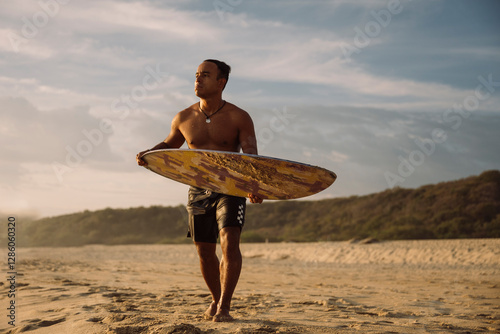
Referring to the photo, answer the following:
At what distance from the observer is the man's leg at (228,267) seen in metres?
3.27

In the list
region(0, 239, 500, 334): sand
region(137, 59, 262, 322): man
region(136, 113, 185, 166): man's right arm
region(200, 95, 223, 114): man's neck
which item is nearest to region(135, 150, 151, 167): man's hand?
region(137, 59, 262, 322): man

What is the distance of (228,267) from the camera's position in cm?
330

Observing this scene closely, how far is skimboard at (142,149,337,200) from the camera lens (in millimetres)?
3184

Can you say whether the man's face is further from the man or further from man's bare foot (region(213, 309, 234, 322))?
man's bare foot (region(213, 309, 234, 322))

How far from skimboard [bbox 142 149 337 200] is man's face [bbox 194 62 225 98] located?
20.7 inches

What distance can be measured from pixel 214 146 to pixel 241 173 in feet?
1.11

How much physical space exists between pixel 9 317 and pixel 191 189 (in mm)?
1839

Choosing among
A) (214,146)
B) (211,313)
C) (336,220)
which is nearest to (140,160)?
(214,146)

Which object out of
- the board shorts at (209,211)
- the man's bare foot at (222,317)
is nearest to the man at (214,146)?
the board shorts at (209,211)

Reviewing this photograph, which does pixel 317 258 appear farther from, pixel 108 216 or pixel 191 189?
pixel 108 216

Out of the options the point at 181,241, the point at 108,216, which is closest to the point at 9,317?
the point at 181,241

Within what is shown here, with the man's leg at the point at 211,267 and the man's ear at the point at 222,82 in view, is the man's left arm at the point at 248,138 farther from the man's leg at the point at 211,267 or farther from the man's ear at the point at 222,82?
the man's leg at the point at 211,267

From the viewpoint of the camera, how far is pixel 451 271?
9938 millimetres

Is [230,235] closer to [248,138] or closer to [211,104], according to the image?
[248,138]
